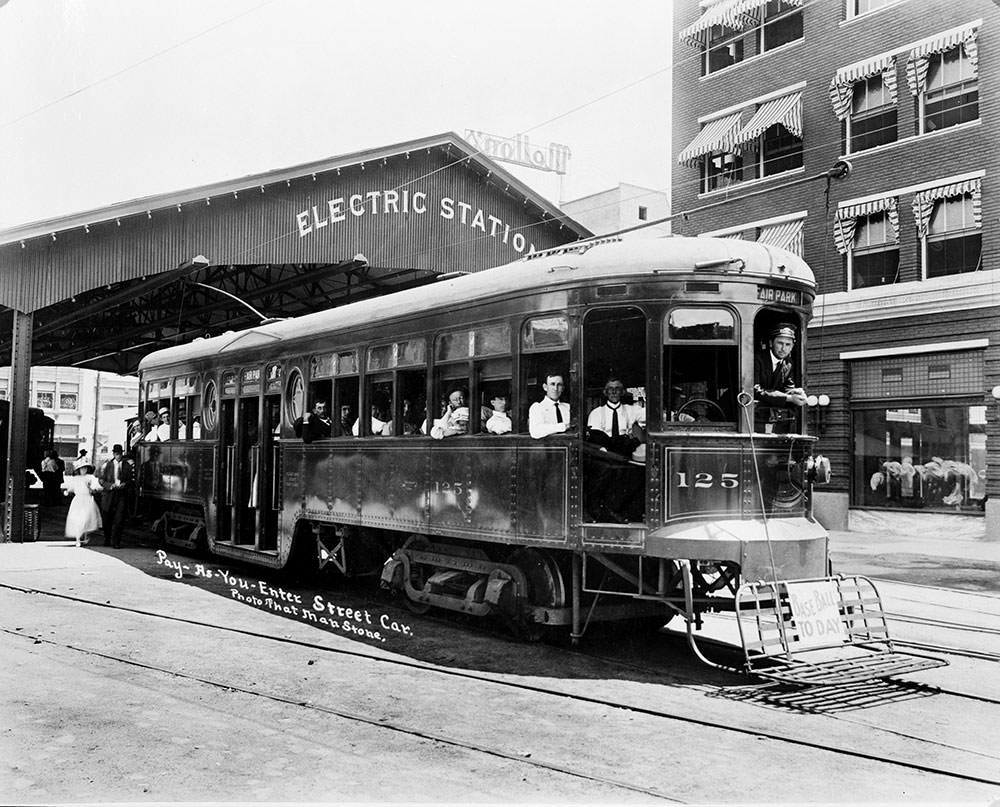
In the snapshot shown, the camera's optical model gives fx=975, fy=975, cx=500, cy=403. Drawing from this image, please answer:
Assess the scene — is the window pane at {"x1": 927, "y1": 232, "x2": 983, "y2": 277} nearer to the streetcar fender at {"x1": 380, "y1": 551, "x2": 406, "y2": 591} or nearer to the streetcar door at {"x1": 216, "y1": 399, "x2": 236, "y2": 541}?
the streetcar door at {"x1": 216, "y1": 399, "x2": 236, "y2": 541}

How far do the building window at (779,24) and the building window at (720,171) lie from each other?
269 cm

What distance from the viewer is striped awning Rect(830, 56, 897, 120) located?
21.1 metres

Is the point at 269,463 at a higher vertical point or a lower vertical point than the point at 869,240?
lower

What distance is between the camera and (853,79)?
2170cm

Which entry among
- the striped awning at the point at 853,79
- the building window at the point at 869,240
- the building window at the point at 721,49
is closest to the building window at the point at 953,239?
the building window at the point at 869,240

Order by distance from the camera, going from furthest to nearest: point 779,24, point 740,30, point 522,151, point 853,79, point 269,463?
1. point 522,151
2. point 740,30
3. point 779,24
4. point 853,79
5. point 269,463

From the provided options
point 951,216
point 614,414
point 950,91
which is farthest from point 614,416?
point 950,91

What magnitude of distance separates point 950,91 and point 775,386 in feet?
51.0

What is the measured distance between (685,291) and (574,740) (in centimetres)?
363

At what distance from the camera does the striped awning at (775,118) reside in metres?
22.8

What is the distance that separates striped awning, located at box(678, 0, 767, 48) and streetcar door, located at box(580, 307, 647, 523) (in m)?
18.2

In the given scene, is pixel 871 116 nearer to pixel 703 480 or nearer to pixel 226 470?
pixel 226 470

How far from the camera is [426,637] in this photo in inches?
349

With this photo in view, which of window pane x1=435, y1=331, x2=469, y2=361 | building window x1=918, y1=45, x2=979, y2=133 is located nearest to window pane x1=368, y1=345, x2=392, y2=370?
window pane x1=435, y1=331, x2=469, y2=361
